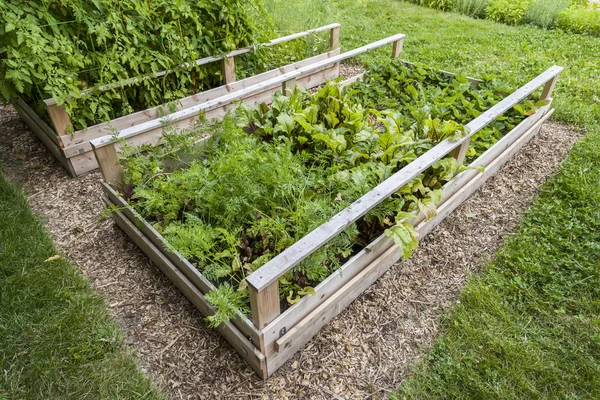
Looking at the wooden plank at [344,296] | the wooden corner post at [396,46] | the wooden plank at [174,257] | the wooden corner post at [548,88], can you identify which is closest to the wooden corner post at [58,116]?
the wooden plank at [174,257]

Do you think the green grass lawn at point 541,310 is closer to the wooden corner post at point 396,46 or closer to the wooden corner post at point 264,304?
the wooden corner post at point 264,304

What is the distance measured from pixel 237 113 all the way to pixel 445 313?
2101mm

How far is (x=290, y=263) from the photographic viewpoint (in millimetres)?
1774

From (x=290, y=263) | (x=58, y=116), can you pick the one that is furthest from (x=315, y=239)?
(x=58, y=116)

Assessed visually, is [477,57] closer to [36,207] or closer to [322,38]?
[322,38]

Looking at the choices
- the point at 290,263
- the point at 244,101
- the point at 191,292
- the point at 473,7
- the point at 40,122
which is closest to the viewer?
the point at 290,263

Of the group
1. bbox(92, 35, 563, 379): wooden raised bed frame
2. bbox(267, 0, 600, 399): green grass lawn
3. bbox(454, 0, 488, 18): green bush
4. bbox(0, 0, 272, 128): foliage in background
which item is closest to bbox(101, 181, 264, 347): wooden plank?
bbox(92, 35, 563, 379): wooden raised bed frame

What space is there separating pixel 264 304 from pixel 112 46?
9.27ft

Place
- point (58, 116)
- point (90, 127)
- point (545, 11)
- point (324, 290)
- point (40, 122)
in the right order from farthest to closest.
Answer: point (545, 11) → point (40, 122) → point (90, 127) → point (58, 116) → point (324, 290)

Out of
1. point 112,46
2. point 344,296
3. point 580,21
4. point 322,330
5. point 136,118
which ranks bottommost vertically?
point 322,330

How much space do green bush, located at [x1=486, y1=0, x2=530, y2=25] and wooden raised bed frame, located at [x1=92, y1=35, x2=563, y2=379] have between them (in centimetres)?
484

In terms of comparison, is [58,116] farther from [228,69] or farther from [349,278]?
→ [349,278]

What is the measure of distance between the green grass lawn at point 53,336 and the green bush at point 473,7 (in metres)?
7.99

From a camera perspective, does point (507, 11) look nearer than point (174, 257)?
No
